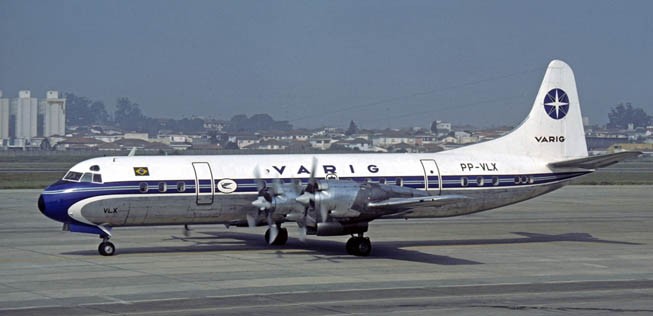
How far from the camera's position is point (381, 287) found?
72.0 ft

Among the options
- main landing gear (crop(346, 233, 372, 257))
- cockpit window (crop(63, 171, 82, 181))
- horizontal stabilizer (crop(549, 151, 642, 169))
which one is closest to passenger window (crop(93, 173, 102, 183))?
cockpit window (crop(63, 171, 82, 181))

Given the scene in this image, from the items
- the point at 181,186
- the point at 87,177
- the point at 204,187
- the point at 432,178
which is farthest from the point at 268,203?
the point at 432,178

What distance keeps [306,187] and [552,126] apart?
10.6 metres

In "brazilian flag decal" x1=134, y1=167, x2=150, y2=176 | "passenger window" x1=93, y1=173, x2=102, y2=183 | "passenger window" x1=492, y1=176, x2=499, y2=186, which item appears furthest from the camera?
"passenger window" x1=492, y1=176, x2=499, y2=186

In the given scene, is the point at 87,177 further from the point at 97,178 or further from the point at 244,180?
the point at 244,180

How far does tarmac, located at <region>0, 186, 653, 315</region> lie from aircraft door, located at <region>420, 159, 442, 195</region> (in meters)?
1.91

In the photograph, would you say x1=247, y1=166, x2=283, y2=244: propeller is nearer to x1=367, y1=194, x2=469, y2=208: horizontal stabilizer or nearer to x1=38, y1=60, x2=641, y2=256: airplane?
x1=38, y1=60, x2=641, y2=256: airplane

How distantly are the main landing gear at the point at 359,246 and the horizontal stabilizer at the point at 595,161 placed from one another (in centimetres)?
810

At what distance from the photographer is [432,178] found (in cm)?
3038

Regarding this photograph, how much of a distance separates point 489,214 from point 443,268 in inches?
782

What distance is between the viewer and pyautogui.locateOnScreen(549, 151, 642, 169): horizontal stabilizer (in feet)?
101

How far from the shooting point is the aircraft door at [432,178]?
3025cm

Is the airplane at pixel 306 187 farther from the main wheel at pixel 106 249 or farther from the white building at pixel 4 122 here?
the white building at pixel 4 122

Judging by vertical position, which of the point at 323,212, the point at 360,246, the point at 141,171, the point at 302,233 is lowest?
the point at 360,246
